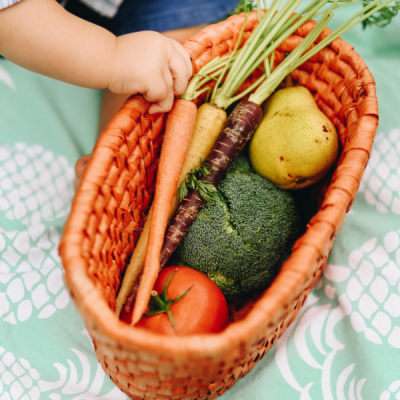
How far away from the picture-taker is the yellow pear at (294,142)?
23.5 inches

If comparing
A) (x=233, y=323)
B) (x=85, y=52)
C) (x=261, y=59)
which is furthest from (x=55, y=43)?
(x=233, y=323)

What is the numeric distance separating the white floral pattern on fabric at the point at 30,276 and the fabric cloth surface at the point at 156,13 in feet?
1.73

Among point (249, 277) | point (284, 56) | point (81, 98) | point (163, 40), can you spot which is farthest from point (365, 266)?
point (81, 98)

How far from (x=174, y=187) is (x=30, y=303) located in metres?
0.38

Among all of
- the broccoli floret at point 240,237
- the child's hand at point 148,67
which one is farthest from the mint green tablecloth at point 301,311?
the child's hand at point 148,67

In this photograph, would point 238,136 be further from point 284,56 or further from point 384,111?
point 384,111

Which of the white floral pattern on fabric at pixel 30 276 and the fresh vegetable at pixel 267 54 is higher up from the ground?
the fresh vegetable at pixel 267 54

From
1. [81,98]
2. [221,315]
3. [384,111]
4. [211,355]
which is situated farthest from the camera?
[81,98]

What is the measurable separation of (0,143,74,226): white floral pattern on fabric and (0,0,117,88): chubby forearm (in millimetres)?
329

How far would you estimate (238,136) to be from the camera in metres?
0.63

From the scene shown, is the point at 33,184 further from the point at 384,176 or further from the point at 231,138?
the point at 384,176

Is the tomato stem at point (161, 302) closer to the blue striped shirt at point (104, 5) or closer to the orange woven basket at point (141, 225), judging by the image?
the orange woven basket at point (141, 225)

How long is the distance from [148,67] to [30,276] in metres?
0.49

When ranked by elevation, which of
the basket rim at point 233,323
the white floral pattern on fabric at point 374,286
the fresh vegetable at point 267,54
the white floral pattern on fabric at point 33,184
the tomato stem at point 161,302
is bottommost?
the white floral pattern on fabric at point 33,184
